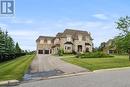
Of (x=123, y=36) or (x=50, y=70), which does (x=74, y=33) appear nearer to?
(x=123, y=36)

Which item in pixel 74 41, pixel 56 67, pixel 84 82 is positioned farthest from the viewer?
pixel 74 41

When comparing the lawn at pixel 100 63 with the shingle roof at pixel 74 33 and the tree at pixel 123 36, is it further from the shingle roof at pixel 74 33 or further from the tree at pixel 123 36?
the shingle roof at pixel 74 33

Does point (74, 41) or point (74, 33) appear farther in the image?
point (74, 33)

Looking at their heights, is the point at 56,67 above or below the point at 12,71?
above

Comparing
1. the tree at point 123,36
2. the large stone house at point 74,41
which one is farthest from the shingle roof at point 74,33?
the tree at point 123,36

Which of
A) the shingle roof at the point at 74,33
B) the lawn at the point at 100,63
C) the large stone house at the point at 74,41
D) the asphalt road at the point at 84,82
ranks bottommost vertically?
the asphalt road at the point at 84,82

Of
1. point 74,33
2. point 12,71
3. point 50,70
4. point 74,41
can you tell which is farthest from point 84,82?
point 74,33

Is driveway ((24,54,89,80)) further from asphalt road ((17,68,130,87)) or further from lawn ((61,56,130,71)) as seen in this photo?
asphalt road ((17,68,130,87))

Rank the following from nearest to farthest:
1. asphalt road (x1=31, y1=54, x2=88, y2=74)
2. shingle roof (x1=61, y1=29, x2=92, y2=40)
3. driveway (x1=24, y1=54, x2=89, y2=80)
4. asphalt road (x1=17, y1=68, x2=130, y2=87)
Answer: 1. asphalt road (x1=17, y1=68, x2=130, y2=87)
2. driveway (x1=24, y1=54, x2=89, y2=80)
3. asphalt road (x1=31, y1=54, x2=88, y2=74)
4. shingle roof (x1=61, y1=29, x2=92, y2=40)

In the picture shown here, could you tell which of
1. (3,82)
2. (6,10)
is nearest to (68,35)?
(6,10)

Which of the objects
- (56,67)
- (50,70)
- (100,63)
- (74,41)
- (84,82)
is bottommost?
(84,82)

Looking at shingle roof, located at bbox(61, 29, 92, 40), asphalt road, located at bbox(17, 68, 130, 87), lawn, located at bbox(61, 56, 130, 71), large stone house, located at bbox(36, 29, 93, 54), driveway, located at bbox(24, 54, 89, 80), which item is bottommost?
asphalt road, located at bbox(17, 68, 130, 87)

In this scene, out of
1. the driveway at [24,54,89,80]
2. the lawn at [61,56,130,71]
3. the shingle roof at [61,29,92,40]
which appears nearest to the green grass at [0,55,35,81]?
the driveway at [24,54,89,80]

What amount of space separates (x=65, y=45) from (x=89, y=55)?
30180mm
